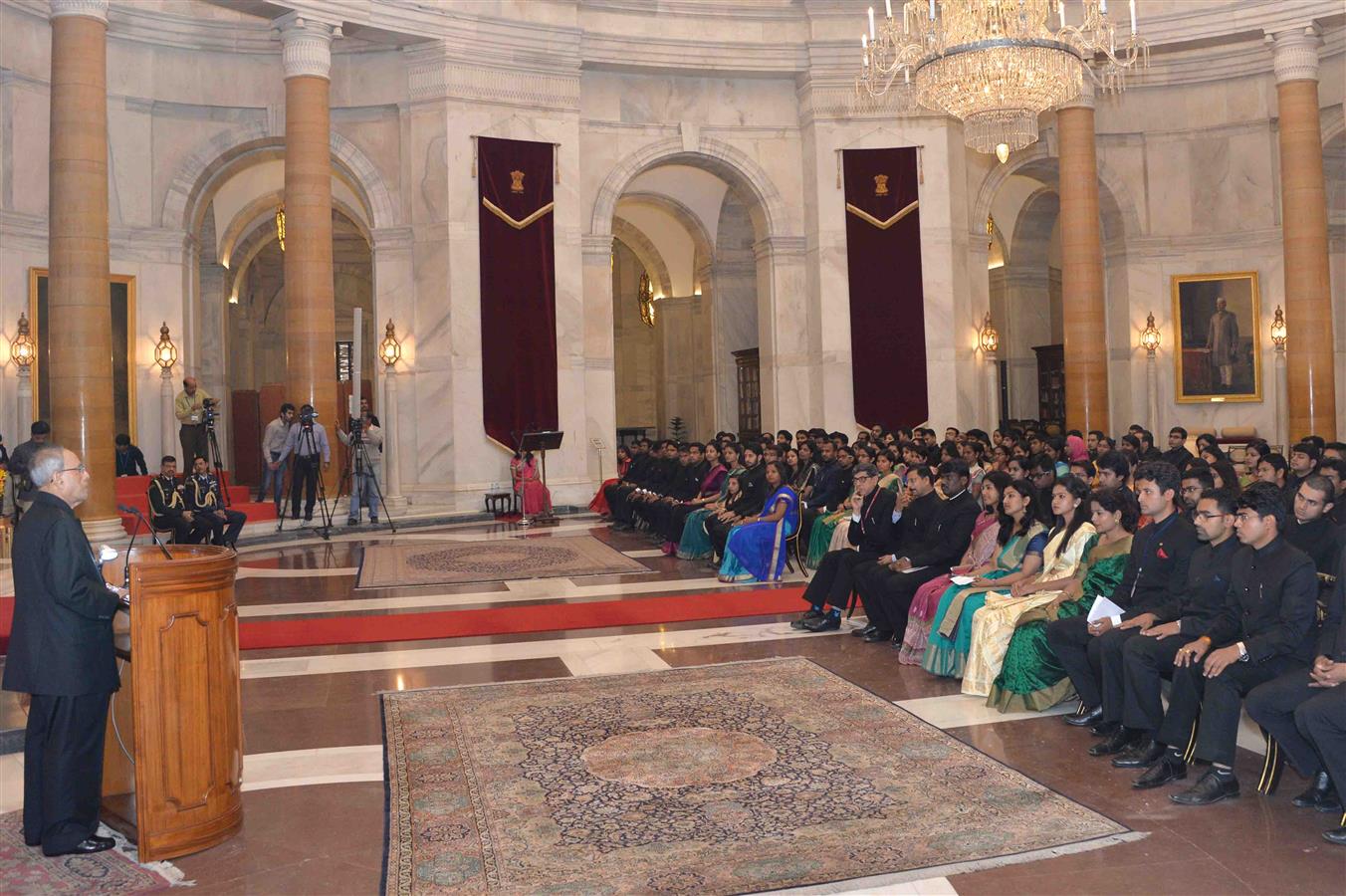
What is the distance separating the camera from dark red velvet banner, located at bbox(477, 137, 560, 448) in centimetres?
1744

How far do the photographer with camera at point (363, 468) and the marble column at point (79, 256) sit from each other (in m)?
3.36

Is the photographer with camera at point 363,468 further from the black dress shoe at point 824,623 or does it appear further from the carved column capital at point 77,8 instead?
the black dress shoe at point 824,623

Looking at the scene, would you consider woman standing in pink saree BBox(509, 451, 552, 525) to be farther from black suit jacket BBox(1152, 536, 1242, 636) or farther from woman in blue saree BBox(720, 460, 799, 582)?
black suit jacket BBox(1152, 536, 1242, 636)

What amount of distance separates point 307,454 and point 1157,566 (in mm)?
11579

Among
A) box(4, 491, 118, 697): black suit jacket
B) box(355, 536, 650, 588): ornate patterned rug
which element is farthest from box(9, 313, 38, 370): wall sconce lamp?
box(4, 491, 118, 697): black suit jacket

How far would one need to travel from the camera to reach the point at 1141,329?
811 inches

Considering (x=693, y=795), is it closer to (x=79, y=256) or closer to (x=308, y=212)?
(x=79, y=256)

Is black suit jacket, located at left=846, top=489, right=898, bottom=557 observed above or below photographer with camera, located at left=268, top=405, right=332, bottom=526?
below

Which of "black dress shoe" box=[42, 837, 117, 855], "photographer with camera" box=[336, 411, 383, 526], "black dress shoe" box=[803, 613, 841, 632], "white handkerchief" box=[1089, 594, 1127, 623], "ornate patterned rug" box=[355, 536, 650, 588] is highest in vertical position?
"photographer with camera" box=[336, 411, 383, 526]

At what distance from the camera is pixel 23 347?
15.2 m

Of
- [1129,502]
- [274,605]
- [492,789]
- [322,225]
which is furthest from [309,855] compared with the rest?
[322,225]

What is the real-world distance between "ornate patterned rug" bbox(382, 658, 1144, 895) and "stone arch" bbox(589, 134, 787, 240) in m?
13.3

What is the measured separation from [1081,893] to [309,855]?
271cm

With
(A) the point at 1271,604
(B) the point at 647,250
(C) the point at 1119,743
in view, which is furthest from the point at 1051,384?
(A) the point at 1271,604
